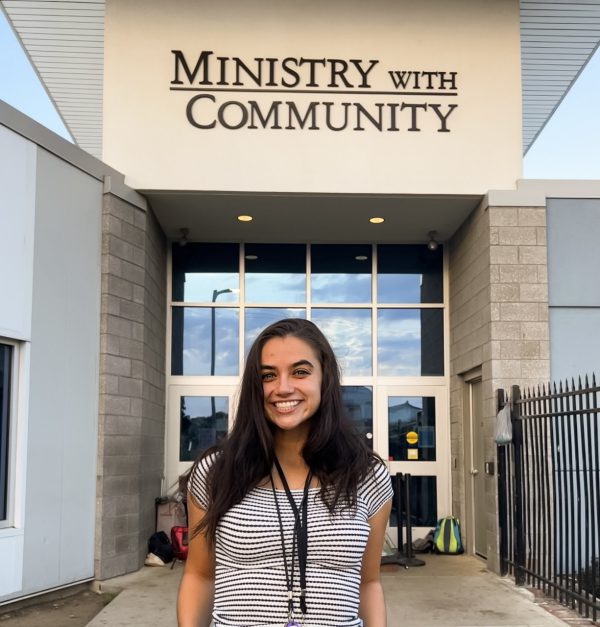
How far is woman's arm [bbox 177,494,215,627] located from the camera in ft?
6.48

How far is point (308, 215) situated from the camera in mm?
9672

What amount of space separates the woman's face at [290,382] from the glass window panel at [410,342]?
893cm

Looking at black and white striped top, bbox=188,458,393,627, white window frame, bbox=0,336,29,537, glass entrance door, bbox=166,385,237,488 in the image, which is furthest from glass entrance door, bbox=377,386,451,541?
black and white striped top, bbox=188,458,393,627

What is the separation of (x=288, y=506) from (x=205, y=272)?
920cm

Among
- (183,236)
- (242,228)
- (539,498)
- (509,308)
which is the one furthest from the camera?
(183,236)

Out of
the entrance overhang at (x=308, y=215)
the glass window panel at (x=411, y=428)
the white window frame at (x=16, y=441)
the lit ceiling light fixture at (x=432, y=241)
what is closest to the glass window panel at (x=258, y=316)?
the entrance overhang at (x=308, y=215)

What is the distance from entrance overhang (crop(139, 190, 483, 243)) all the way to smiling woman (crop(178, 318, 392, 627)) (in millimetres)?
7014

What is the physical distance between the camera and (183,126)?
8844 mm

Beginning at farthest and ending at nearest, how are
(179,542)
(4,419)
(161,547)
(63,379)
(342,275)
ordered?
(342,275) < (179,542) < (161,547) < (63,379) < (4,419)

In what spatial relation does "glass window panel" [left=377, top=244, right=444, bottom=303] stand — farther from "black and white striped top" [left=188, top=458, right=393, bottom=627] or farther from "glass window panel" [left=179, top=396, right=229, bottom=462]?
"black and white striped top" [left=188, top=458, right=393, bottom=627]

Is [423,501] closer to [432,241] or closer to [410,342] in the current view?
[410,342]

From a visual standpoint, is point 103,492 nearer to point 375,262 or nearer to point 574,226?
point 375,262

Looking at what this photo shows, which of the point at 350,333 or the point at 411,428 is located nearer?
the point at 411,428

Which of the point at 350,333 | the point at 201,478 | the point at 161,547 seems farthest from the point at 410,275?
the point at 201,478
